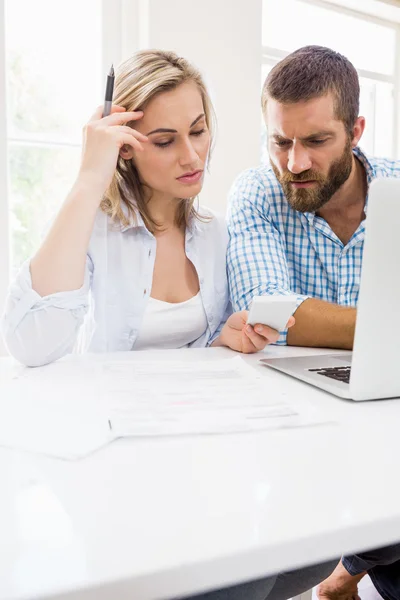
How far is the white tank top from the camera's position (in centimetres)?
126

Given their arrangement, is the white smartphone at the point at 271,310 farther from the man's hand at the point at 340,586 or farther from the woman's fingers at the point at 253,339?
the man's hand at the point at 340,586

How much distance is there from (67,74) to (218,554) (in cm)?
274

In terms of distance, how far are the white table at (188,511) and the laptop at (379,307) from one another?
13 cm

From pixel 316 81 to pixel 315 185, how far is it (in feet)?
0.89

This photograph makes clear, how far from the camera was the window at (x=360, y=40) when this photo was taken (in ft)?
12.0

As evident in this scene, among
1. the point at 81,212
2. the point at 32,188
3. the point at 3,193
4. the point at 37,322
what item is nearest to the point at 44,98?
the point at 32,188

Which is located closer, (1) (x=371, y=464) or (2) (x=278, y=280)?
(1) (x=371, y=464)

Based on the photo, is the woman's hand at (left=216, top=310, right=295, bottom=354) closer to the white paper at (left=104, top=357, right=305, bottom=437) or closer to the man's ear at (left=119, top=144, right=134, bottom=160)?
the white paper at (left=104, top=357, right=305, bottom=437)

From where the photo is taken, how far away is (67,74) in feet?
8.87

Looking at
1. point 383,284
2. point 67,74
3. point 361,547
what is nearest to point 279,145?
point 383,284

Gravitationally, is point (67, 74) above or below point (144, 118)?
above

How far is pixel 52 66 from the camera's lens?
2666 millimetres

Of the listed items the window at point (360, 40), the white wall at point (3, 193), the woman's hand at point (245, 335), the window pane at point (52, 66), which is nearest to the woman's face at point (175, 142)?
the woman's hand at point (245, 335)

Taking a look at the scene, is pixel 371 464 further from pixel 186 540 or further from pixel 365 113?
pixel 365 113
